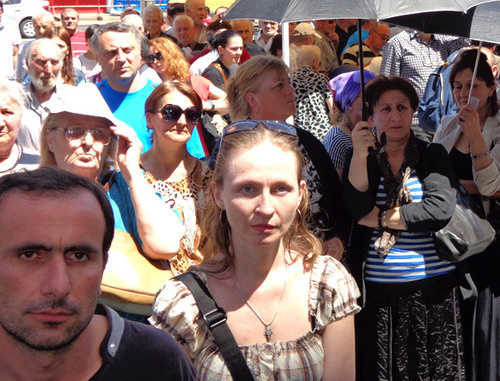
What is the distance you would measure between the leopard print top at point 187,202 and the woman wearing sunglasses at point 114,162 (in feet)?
0.40

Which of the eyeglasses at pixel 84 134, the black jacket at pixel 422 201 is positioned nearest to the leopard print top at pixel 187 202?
the eyeglasses at pixel 84 134

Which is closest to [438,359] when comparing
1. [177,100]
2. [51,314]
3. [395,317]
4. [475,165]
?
[395,317]

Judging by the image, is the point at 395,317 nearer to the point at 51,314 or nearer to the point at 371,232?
the point at 371,232

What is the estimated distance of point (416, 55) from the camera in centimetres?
745

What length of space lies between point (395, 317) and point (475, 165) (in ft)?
3.34

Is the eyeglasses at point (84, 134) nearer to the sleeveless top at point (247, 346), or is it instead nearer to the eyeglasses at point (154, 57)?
the sleeveless top at point (247, 346)

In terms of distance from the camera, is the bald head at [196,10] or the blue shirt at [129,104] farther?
the bald head at [196,10]

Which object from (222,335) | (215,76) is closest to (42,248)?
(222,335)

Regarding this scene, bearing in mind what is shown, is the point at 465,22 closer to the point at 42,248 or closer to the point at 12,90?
the point at 12,90

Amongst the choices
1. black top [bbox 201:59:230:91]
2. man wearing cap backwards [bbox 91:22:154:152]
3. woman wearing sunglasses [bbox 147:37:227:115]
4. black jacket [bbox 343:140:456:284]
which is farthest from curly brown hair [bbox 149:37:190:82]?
black jacket [bbox 343:140:456:284]

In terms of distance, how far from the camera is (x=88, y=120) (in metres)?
3.45

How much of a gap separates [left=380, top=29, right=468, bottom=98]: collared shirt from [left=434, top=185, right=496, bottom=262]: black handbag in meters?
3.40

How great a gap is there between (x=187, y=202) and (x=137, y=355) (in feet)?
6.62

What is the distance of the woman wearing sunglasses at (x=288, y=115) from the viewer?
391 centimetres
